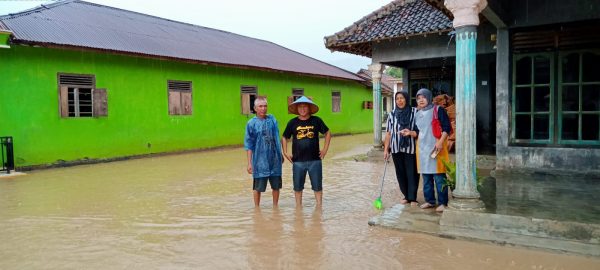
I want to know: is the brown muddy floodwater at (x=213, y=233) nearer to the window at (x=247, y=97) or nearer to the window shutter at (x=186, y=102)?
the window shutter at (x=186, y=102)

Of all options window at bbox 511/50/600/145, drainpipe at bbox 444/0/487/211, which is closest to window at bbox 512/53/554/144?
window at bbox 511/50/600/145

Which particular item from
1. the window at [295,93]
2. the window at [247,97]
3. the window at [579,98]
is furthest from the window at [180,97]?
the window at [579,98]

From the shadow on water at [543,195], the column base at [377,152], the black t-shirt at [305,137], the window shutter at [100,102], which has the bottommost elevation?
the shadow on water at [543,195]

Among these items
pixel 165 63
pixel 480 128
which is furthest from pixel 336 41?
pixel 165 63

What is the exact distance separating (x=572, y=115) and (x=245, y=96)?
11990 millimetres

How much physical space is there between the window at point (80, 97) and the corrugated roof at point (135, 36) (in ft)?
3.31

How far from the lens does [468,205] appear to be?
15.9ft

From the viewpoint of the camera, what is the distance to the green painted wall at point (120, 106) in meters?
10.8

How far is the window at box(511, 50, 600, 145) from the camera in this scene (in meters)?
7.27

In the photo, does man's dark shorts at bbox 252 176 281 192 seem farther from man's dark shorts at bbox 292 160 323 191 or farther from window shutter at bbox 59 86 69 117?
window shutter at bbox 59 86 69 117

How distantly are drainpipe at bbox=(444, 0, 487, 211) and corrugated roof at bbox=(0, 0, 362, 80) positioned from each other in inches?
378

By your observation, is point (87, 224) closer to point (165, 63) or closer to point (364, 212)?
point (364, 212)

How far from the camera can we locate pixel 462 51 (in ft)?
16.2

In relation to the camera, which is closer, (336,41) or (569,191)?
(569,191)
